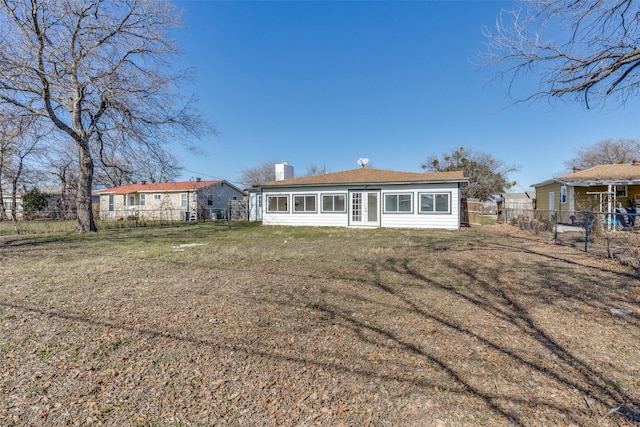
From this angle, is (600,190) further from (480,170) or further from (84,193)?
(84,193)

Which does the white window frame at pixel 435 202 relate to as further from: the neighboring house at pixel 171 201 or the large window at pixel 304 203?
the neighboring house at pixel 171 201

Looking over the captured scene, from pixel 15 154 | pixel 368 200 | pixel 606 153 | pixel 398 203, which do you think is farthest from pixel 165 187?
pixel 606 153

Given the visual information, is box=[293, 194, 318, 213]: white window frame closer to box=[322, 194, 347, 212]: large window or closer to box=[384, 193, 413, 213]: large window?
box=[322, 194, 347, 212]: large window

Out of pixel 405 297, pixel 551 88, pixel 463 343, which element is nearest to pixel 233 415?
pixel 463 343

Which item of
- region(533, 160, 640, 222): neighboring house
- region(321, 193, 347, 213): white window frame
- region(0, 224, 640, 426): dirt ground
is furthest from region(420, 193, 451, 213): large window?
region(0, 224, 640, 426): dirt ground

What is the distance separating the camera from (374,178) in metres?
15.6

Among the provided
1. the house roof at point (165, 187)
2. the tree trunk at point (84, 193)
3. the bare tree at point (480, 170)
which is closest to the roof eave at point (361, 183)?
the tree trunk at point (84, 193)

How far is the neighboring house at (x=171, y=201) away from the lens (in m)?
25.0

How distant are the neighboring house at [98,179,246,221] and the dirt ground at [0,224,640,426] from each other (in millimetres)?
19749

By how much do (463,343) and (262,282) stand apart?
10.6 ft

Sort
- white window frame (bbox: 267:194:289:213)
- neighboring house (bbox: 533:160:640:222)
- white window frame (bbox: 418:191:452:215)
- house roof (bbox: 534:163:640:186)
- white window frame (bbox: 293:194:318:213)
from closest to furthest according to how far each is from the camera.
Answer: house roof (bbox: 534:163:640:186), neighboring house (bbox: 533:160:640:222), white window frame (bbox: 418:191:452:215), white window frame (bbox: 293:194:318:213), white window frame (bbox: 267:194:289:213)

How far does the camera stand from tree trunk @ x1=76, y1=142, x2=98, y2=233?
13562mm

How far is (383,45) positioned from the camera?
12.9 meters

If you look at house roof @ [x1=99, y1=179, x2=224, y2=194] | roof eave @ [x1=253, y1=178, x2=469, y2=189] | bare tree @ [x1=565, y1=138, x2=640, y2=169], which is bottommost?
roof eave @ [x1=253, y1=178, x2=469, y2=189]
